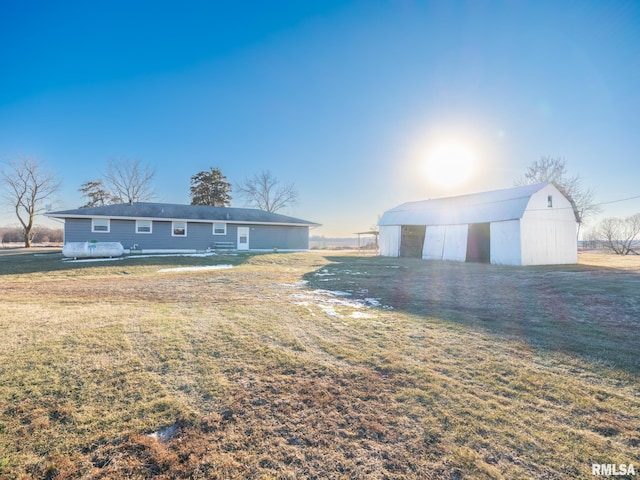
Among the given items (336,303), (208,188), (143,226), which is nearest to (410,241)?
(336,303)

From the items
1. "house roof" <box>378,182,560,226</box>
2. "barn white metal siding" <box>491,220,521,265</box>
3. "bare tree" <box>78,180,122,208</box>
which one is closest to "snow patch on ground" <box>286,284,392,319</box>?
"barn white metal siding" <box>491,220,521,265</box>

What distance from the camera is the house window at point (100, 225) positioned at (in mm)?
17703

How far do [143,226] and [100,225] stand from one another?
2.35 meters

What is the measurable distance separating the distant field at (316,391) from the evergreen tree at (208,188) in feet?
106

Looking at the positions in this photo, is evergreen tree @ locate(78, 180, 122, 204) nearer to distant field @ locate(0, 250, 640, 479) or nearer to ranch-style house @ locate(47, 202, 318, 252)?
ranch-style house @ locate(47, 202, 318, 252)

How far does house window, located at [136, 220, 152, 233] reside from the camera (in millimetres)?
18547

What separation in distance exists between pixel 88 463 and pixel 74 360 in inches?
78.0

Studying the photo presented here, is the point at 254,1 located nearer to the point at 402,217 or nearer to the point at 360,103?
the point at 360,103

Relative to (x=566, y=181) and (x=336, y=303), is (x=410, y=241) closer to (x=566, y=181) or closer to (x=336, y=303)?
(x=336, y=303)

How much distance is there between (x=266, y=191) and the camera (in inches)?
1612

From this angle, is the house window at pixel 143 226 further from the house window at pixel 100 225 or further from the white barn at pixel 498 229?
the white barn at pixel 498 229

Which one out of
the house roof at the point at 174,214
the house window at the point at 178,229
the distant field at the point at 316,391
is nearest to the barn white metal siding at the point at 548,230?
the distant field at the point at 316,391

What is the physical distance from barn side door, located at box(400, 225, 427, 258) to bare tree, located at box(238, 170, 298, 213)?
76.0ft

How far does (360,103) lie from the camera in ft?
56.5
